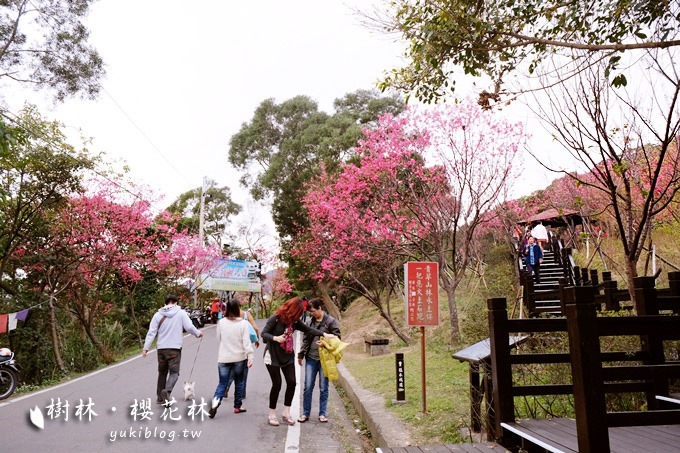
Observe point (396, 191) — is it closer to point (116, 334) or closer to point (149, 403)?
point (149, 403)

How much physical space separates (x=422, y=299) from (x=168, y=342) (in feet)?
14.1

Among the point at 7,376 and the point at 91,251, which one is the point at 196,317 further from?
the point at 7,376

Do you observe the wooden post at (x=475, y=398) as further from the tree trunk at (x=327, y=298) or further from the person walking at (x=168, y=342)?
the tree trunk at (x=327, y=298)

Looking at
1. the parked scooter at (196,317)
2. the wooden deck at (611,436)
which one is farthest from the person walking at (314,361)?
the parked scooter at (196,317)

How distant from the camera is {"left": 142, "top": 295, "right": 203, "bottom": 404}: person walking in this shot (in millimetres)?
7754

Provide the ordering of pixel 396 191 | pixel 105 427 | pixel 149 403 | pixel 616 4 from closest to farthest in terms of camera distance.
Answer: pixel 616 4 → pixel 105 427 → pixel 149 403 → pixel 396 191

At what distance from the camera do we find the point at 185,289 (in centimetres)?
3203

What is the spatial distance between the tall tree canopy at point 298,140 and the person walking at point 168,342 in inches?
590

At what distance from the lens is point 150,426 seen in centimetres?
641

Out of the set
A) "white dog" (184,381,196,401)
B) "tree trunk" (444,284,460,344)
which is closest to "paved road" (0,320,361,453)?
"white dog" (184,381,196,401)

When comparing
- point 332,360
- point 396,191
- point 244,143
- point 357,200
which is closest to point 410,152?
point 396,191

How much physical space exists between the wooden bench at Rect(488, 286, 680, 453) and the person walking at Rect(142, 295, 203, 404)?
5393 mm

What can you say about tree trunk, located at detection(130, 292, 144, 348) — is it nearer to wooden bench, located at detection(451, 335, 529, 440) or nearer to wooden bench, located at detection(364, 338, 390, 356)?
wooden bench, located at detection(364, 338, 390, 356)

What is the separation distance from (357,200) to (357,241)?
138 cm
